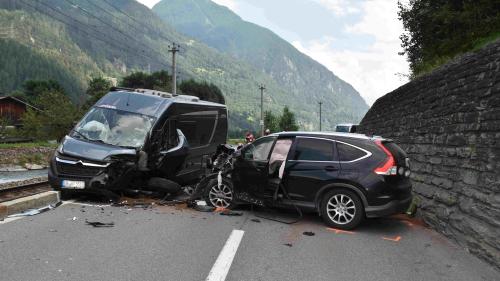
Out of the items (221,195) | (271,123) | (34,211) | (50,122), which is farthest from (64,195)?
(271,123)

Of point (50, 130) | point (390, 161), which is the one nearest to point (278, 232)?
point (390, 161)

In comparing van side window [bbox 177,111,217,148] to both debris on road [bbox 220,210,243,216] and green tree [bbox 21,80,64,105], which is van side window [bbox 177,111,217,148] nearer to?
debris on road [bbox 220,210,243,216]

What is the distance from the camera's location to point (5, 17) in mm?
182375

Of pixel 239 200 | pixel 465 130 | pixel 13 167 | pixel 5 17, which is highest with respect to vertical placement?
pixel 5 17

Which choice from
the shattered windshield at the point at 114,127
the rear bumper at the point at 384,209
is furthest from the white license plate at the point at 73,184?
the rear bumper at the point at 384,209

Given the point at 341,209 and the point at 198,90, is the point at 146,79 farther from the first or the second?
the point at 341,209

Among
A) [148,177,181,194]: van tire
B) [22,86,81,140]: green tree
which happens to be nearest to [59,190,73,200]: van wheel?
[148,177,181,194]: van tire

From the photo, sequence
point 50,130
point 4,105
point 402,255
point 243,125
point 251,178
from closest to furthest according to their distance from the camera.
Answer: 1. point 402,255
2. point 251,178
3. point 50,130
4. point 4,105
5. point 243,125

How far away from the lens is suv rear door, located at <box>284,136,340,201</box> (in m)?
7.79

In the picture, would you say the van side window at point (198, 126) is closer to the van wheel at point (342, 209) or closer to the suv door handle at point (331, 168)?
the suv door handle at point (331, 168)

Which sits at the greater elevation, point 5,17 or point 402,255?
point 5,17

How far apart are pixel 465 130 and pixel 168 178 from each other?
6.34m

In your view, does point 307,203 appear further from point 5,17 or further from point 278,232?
point 5,17

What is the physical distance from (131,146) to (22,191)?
12.4 feet
